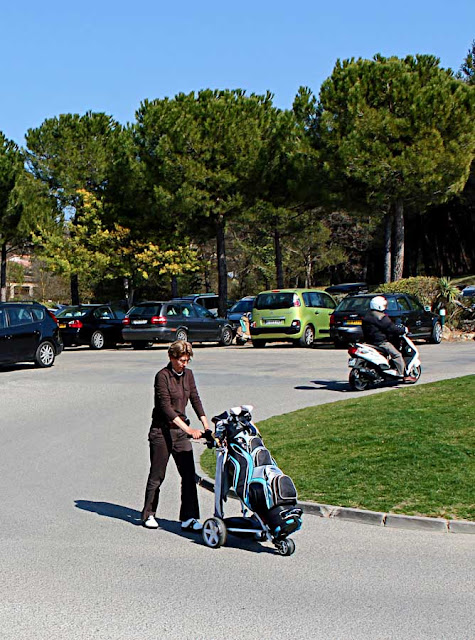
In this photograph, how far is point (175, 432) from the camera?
7.10 meters

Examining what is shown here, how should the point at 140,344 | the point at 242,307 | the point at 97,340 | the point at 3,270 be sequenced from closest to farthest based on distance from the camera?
the point at 140,344 < the point at 97,340 < the point at 242,307 < the point at 3,270

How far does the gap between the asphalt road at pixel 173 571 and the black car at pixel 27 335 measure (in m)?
9.39

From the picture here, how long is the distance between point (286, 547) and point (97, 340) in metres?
23.8

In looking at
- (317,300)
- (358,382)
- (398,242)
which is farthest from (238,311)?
(358,382)

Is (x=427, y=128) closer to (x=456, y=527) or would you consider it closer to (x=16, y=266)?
(x=456, y=527)

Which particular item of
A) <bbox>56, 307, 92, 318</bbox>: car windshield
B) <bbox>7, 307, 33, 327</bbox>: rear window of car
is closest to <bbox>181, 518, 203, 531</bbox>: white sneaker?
<bbox>7, 307, 33, 327</bbox>: rear window of car

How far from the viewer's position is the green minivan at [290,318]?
25797 millimetres

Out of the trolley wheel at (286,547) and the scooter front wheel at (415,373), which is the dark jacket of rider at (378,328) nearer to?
the scooter front wheel at (415,373)

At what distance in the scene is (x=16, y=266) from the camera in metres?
72.6

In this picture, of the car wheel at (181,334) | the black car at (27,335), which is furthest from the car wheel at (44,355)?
the car wheel at (181,334)

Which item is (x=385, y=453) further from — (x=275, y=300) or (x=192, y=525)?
(x=275, y=300)

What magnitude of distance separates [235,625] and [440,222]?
53.0 m

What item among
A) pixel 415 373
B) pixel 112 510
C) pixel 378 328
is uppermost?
pixel 378 328

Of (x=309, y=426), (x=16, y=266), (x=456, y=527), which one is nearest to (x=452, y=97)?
(x=309, y=426)
